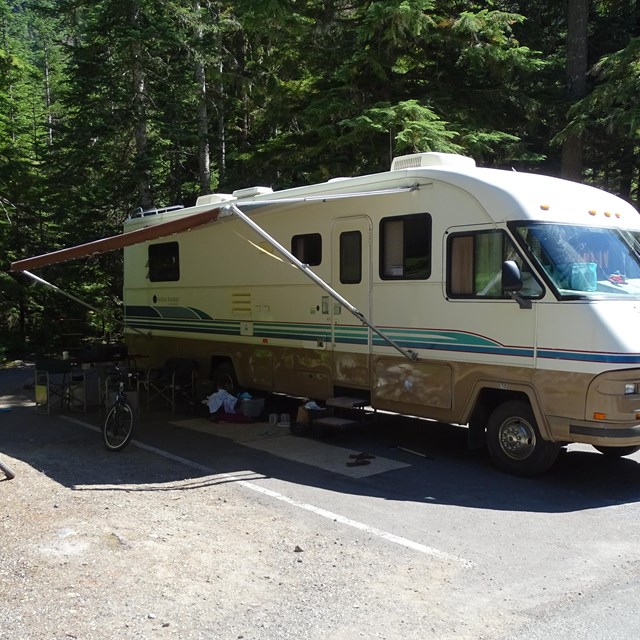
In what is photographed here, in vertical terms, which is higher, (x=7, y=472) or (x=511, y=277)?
(x=511, y=277)

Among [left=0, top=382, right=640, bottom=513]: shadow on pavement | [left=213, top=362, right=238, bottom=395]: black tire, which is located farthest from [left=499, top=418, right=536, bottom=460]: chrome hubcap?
[left=213, top=362, right=238, bottom=395]: black tire

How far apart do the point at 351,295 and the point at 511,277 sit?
235 centimetres

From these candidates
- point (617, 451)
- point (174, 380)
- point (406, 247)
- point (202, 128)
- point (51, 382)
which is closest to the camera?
point (617, 451)

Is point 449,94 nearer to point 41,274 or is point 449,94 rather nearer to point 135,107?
point 135,107

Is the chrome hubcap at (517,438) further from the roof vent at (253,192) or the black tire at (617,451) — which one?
the roof vent at (253,192)

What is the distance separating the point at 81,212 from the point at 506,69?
10767 mm

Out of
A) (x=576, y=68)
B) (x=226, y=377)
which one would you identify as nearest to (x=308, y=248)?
(x=226, y=377)

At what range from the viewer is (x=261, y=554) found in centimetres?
492

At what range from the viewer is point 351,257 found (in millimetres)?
8438

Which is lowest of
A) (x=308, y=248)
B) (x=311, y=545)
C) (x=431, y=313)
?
(x=311, y=545)

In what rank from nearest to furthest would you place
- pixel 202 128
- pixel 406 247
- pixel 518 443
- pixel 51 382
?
1. pixel 518 443
2. pixel 406 247
3. pixel 51 382
4. pixel 202 128

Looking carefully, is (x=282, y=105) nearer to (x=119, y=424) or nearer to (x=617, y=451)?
(x=119, y=424)

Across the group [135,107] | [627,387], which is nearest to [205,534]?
[627,387]

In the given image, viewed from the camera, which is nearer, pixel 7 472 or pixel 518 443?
pixel 7 472
